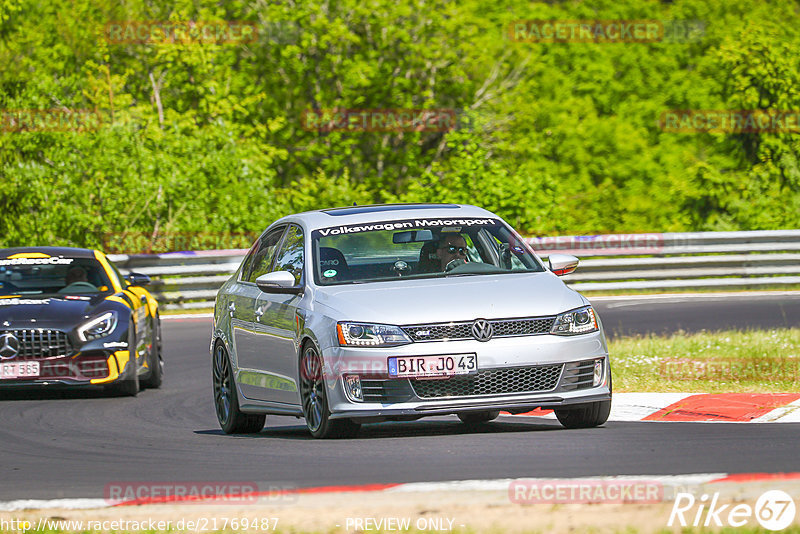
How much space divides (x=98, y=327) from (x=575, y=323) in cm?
574

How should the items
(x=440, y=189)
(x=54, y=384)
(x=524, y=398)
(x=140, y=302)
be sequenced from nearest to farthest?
1. (x=524, y=398)
2. (x=54, y=384)
3. (x=140, y=302)
4. (x=440, y=189)

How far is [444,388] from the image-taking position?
9031 mm

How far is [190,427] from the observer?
11.4 metres

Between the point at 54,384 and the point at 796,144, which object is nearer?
the point at 54,384

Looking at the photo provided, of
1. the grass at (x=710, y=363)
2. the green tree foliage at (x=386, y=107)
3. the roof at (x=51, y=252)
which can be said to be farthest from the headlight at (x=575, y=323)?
the green tree foliage at (x=386, y=107)

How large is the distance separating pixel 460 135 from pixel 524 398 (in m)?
19.5

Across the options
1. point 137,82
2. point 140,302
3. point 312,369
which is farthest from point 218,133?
point 312,369

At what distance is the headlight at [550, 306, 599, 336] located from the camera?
9.24 meters

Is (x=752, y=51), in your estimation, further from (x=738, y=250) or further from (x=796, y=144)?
(x=738, y=250)
